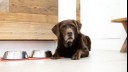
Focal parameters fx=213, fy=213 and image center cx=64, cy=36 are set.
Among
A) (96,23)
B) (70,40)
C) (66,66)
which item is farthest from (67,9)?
(66,66)

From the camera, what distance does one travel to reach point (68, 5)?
2992 millimetres

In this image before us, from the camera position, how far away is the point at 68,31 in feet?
5.25

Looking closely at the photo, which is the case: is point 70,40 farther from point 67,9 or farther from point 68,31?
point 67,9

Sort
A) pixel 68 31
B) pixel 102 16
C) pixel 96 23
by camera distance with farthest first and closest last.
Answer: pixel 96 23
pixel 102 16
pixel 68 31

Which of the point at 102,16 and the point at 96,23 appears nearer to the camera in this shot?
the point at 102,16

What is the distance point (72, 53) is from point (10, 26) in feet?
3.28

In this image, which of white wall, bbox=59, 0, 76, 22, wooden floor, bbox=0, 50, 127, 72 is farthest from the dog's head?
white wall, bbox=59, 0, 76, 22

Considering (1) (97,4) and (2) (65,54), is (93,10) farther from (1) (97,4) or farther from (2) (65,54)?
(2) (65,54)

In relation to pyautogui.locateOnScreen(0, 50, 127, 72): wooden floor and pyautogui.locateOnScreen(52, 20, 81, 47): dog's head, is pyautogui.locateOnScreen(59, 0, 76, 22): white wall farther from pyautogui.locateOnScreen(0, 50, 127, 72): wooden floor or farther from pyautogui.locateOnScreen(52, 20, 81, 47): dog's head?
pyautogui.locateOnScreen(0, 50, 127, 72): wooden floor

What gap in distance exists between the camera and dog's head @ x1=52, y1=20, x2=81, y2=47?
1.62 m

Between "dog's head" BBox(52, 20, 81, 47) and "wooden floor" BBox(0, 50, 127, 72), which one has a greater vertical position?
"dog's head" BBox(52, 20, 81, 47)

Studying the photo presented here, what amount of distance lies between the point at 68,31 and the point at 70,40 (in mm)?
74

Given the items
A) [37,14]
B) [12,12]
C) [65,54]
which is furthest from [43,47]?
[65,54]

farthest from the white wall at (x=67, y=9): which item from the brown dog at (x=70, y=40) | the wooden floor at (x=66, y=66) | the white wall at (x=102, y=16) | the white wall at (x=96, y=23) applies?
the wooden floor at (x=66, y=66)
